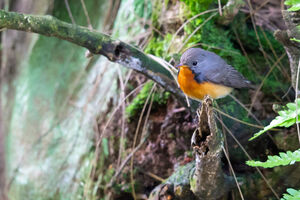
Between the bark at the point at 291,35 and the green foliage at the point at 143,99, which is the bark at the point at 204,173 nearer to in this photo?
the bark at the point at 291,35

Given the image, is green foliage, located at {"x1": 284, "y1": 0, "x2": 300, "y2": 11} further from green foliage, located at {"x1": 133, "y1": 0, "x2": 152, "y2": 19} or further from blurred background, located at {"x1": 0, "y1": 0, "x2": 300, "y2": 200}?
green foliage, located at {"x1": 133, "y1": 0, "x2": 152, "y2": 19}

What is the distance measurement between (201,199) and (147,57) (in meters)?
1.02

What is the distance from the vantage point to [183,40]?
3.03 metres

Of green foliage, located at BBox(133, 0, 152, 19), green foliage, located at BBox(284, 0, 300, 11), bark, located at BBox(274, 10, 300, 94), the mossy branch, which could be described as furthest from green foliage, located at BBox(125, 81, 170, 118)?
green foliage, located at BBox(284, 0, 300, 11)

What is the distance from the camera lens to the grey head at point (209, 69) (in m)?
2.49

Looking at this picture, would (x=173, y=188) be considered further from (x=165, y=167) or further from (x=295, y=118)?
(x=295, y=118)

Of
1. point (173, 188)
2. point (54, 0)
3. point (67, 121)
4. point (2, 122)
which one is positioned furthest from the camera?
point (2, 122)

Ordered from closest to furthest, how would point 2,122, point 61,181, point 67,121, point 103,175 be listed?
point 103,175, point 61,181, point 67,121, point 2,122

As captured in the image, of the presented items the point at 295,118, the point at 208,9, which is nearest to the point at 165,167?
the point at 208,9

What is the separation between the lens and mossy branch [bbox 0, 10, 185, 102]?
7.14 ft

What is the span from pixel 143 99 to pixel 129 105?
0.20 m

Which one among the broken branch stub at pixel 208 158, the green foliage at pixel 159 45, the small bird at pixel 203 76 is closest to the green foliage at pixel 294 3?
the broken branch stub at pixel 208 158

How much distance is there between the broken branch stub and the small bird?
325mm

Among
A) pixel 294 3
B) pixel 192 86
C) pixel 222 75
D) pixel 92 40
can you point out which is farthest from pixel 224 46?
pixel 294 3
